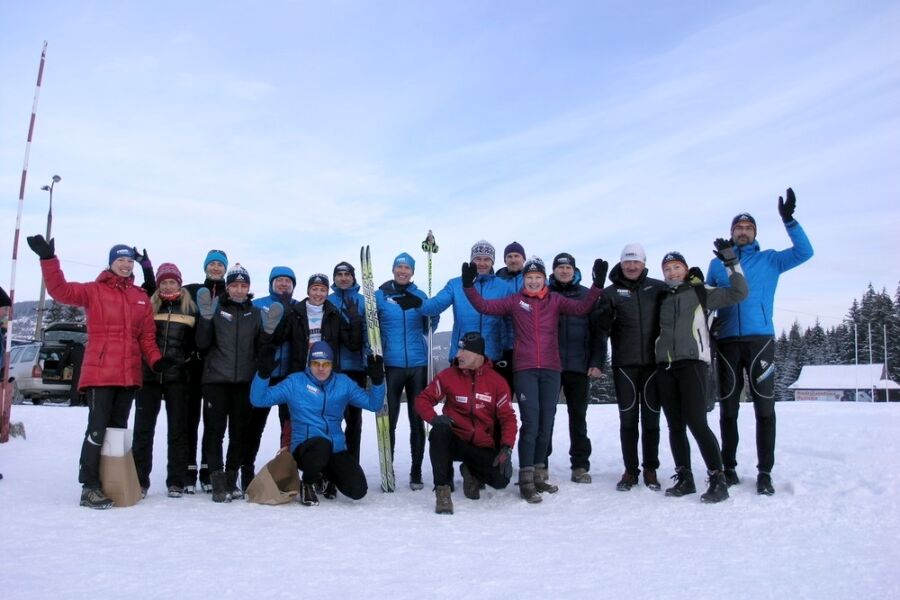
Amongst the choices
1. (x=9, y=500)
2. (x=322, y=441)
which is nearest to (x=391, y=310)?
(x=322, y=441)

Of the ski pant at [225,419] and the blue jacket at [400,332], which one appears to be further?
the blue jacket at [400,332]

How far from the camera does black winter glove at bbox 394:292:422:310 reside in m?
6.50

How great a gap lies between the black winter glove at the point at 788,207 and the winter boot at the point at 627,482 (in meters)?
2.59

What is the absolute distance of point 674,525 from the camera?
456cm

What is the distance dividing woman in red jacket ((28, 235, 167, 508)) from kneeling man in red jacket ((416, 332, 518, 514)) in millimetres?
2351

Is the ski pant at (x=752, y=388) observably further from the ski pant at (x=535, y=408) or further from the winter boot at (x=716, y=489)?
the ski pant at (x=535, y=408)

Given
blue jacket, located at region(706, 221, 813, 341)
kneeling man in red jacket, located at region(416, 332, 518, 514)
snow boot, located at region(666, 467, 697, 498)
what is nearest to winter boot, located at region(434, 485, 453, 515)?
kneeling man in red jacket, located at region(416, 332, 518, 514)

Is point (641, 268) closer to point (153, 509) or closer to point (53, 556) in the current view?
point (153, 509)

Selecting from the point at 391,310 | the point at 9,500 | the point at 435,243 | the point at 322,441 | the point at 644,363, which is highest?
the point at 435,243

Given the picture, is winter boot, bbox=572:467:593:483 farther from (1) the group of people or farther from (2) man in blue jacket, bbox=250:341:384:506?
(2) man in blue jacket, bbox=250:341:384:506

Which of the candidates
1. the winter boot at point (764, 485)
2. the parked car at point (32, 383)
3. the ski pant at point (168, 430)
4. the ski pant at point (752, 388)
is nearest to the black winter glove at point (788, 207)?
the ski pant at point (752, 388)

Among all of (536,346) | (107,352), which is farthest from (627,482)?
(107,352)

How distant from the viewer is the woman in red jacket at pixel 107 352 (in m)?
5.15

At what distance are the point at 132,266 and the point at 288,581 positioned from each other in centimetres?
345
